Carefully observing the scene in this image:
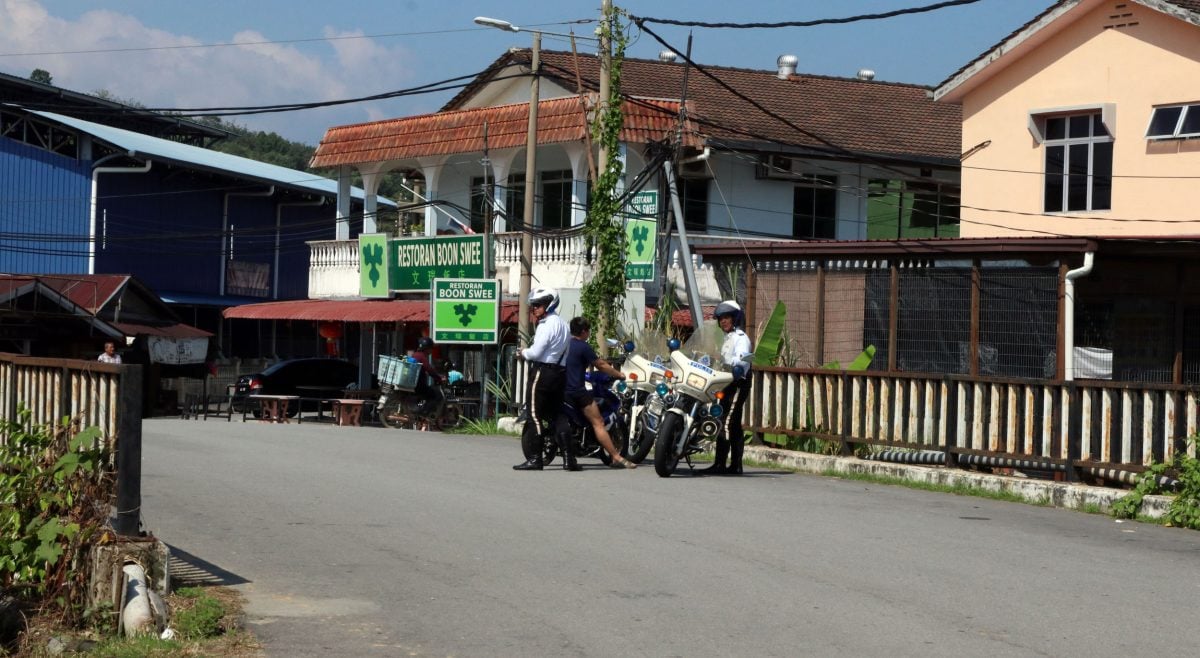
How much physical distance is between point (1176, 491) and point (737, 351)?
4.47 meters

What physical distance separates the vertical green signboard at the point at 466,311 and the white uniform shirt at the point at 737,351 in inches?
431

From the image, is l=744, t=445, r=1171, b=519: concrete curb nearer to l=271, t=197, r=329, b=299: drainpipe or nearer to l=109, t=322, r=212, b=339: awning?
l=109, t=322, r=212, b=339: awning

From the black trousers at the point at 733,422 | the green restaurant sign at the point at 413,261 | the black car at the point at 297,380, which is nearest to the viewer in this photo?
the black trousers at the point at 733,422

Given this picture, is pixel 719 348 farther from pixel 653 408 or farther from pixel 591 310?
pixel 591 310

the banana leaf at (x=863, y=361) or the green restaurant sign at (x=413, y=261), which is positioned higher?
the green restaurant sign at (x=413, y=261)

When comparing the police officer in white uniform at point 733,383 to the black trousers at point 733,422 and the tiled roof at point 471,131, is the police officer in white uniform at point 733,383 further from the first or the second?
the tiled roof at point 471,131

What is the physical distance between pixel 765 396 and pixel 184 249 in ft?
113

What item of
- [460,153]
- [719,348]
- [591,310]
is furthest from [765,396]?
[460,153]

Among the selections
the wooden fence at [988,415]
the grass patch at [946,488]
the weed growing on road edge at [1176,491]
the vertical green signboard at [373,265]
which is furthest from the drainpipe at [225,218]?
the weed growing on road edge at [1176,491]

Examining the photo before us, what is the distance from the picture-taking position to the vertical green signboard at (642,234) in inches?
1053

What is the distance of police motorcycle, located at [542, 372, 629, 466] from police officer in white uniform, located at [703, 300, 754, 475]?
1364mm

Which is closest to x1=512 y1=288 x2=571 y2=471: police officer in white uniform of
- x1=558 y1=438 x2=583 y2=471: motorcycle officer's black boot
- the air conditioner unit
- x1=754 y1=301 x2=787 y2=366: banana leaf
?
x1=558 y1=438 x2=583 y2=471: motorcycle officer's black boot

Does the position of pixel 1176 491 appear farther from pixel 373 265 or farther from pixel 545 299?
pixel 373 265

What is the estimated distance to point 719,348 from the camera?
15.6m
